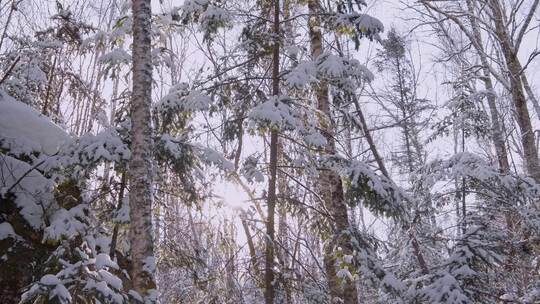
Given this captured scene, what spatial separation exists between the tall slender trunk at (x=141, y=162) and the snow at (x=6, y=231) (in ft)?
5.55

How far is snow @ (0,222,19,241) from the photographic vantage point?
5289 millimetres

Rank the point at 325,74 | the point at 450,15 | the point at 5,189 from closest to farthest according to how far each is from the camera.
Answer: the point at 5,189
the point at 325,74
the point at 450,15

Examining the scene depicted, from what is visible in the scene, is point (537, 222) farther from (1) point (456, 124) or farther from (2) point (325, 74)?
(2) point (325, 74)

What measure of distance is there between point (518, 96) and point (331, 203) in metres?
4.50

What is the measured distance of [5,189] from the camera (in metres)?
5.35

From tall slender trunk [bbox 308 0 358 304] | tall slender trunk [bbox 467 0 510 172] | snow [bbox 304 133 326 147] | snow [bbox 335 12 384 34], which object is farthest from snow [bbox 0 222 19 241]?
tall slender trunk [bbox 467 0 510 172]

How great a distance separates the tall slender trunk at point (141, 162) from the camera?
183 inches

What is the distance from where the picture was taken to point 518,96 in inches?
335

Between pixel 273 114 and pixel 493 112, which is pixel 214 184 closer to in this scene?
pixel 273 114

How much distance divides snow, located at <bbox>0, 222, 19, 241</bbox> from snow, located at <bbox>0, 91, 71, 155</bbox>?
1057 millimetres

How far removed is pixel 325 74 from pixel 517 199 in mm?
3980

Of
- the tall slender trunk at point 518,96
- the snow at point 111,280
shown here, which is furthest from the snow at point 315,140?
the tall slender trunk at point 518,96

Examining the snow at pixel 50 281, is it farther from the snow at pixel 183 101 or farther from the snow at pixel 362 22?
the snow at pixel 362 22

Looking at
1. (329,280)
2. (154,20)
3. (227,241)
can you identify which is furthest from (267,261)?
(154,20)
